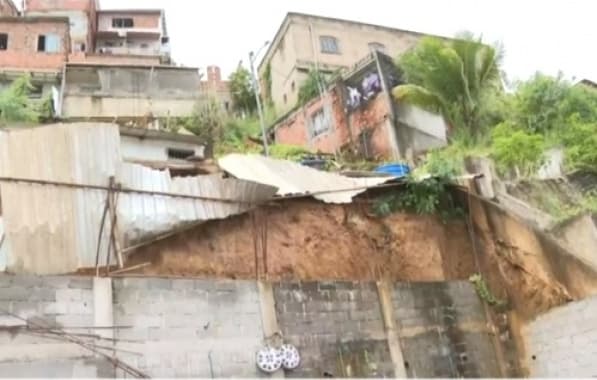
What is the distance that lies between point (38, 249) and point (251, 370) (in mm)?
2948

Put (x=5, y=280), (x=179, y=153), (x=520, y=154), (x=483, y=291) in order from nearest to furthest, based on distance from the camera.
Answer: (x=5, y=280)
(x=483, y=291)
(x=520, y=154)
(x=179, y=153)

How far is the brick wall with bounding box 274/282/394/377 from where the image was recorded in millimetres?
8625

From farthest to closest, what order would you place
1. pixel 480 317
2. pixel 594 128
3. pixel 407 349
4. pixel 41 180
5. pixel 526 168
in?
pixel 594 128, pixel 526 168, pixel 480 317, pixel 407 349, pixel 41 180

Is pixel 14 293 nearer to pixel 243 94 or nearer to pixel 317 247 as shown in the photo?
pixel 317 247

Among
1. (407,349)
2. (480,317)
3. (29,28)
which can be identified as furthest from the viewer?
(29,28)

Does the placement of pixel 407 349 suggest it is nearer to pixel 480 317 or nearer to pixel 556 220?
pixel 480 317

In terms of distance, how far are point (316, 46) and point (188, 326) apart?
1825 centimetres

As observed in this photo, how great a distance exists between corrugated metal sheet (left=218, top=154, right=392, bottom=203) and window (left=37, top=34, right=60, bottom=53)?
1988cm

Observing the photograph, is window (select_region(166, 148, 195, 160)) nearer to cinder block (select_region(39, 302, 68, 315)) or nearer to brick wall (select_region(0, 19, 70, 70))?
cinder block (select_region(39, 302, 68, 315))

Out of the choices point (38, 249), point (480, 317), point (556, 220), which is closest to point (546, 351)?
point (480, 317)

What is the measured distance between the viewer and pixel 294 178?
1009cm

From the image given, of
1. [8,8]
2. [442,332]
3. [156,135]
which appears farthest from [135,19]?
[442,332]

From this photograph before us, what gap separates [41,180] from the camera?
767 centimetres

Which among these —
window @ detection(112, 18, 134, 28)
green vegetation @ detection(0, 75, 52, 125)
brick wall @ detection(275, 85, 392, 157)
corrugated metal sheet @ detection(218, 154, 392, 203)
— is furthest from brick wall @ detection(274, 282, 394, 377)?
window @ detection(112, 18, 134, 28)
